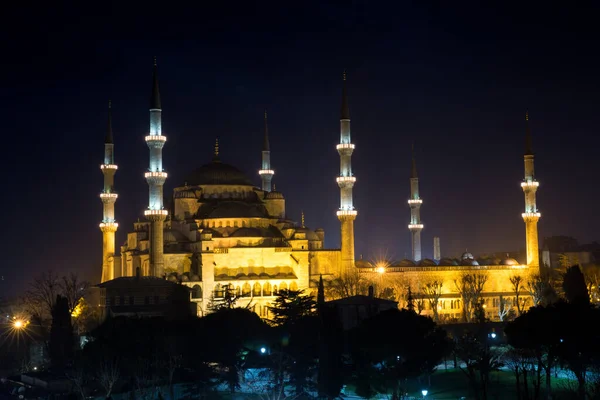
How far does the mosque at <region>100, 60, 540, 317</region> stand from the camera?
57.1 metres

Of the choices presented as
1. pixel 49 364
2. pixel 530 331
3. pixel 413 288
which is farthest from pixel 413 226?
pixel 530 331

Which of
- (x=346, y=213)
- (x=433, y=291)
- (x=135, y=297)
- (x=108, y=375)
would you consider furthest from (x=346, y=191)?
(x=108, y=375)

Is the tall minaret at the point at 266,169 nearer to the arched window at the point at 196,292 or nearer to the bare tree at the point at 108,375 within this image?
the arched window at the point at 196,292

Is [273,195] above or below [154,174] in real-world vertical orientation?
below

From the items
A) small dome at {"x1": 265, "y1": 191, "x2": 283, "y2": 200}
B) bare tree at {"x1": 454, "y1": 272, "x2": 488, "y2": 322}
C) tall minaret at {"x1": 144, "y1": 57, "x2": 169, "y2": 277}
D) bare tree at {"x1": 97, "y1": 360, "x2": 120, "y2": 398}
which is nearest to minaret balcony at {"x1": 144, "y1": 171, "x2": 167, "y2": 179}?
tall minaret at {"x1": 144, "y1": 57, "x2": 169, "y2": 277}

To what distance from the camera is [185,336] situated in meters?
39.7

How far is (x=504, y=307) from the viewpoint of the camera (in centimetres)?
6069

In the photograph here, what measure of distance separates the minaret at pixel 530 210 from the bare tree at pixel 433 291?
6.10 metres

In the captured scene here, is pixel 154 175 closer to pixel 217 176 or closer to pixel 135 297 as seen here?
pixel 135 297

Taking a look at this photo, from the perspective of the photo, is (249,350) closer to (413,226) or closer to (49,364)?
(49,364)

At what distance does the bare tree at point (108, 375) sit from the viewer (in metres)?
36.4

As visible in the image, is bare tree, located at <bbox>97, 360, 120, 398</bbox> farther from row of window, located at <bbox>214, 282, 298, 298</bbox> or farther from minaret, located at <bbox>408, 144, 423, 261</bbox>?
minaret, located at <bbox>408, 144, 423, 261</bbox>

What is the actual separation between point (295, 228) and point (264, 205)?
405 cm

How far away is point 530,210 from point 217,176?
743 inches
